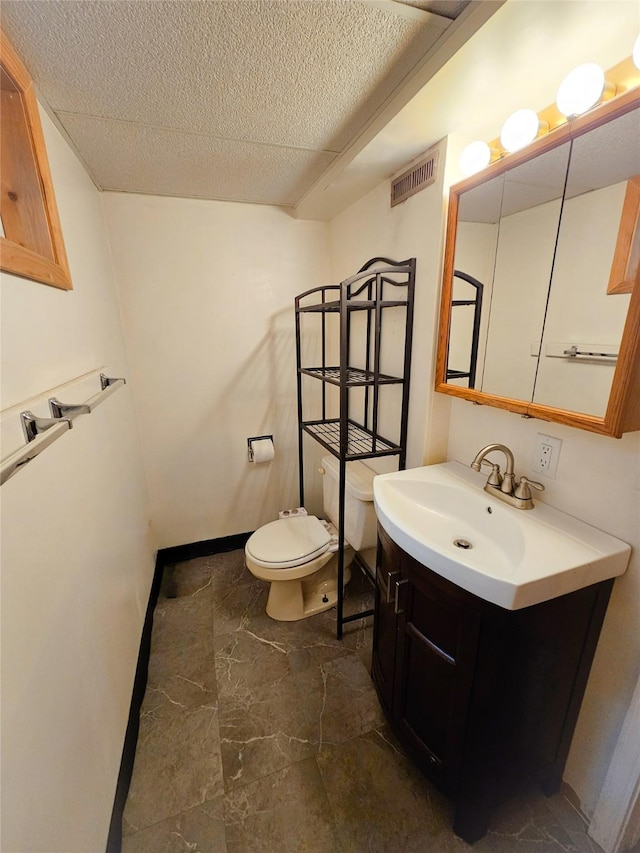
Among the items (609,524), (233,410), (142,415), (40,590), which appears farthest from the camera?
(233,410)

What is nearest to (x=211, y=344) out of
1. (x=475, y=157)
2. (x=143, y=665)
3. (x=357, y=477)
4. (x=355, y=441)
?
(x=355, y=441)

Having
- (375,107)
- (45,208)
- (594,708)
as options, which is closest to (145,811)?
(594,708)

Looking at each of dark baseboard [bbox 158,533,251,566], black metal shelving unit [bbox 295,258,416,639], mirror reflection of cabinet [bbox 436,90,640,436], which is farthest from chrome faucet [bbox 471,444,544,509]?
dark baseboard [bbox 158,533,251,566]

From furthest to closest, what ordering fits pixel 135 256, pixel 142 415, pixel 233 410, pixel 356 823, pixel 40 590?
pixel 233 410 < pixel 142 415 < pixel 135 256 < pixel 356 823 < pixel 40 590

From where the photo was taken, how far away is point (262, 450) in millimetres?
2236

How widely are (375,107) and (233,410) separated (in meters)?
1.63

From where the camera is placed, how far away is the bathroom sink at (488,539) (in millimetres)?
792

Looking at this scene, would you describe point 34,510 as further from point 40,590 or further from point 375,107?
point 375,107

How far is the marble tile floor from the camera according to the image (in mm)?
1036

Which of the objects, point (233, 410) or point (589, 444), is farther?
point (233, 410)

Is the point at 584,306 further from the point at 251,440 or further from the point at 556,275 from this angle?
the point at 251,440

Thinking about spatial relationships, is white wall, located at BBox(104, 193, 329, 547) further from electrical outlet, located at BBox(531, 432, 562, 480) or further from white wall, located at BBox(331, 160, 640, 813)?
electrical outlet, located at BBox(531, 432, 562, 480)

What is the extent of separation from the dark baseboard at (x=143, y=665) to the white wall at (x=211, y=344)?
0.07m

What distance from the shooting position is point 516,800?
1.11m
